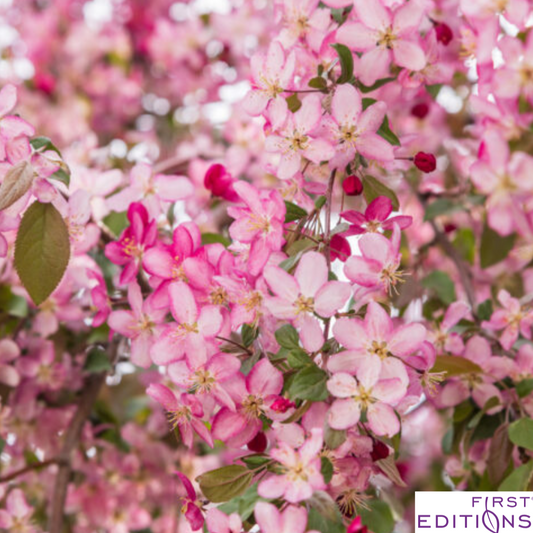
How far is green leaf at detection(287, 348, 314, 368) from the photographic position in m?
0.66

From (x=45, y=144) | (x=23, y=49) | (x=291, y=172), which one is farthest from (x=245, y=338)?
(x=23, y=49)

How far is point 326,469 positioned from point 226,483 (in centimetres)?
11

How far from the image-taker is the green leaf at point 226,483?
68 cm

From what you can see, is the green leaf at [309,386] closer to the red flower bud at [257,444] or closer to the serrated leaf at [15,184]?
the red flower bud at [257,444]

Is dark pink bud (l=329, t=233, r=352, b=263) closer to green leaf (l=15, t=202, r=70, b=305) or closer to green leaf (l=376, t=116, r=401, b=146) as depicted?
green leaf (l=376, t=116, r=401, b=146)

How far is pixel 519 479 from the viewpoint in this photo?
789 millimetres

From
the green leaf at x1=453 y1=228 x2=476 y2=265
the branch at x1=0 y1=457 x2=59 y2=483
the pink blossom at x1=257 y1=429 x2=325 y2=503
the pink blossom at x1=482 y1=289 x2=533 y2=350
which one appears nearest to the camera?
the pink blossom at x1=257 y1=429 x2=325 y2=503

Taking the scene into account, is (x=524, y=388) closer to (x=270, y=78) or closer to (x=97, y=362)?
(x=270, y=78)

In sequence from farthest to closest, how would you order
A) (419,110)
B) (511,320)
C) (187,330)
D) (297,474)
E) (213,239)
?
(419,110) < (213,239) < (511,320) < (187,330) < (297,474)

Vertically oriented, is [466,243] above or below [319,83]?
below

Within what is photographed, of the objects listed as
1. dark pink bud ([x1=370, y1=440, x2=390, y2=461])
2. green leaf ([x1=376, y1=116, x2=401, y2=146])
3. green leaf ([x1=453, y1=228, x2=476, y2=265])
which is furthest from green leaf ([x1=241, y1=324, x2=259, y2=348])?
green leaf ([x1=453, y1=228, x2=476, y2=265])

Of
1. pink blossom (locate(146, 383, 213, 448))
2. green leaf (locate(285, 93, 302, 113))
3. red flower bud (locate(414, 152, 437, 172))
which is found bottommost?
pink blossom (locate(146, 383, 213, 448))

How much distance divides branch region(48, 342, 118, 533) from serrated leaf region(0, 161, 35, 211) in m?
0.45

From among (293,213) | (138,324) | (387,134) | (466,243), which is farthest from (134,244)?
(466,243)
